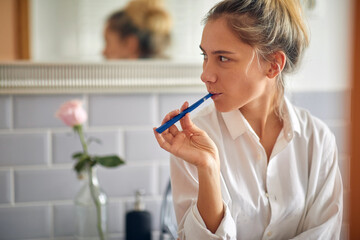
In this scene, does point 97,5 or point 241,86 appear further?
point 97,5

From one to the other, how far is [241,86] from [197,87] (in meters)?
0.42

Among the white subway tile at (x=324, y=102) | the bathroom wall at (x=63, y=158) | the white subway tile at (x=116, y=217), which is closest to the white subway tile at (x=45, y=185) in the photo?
the bathroom wall at (x=63, y=158)

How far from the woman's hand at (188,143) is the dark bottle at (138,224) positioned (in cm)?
36

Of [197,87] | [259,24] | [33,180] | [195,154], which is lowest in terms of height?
[33,180]

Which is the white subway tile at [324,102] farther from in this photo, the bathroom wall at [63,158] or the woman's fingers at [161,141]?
the woman's fingers at [161,141]

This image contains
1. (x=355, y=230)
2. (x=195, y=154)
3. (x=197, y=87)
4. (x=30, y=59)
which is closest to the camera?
(x=355, y=230)

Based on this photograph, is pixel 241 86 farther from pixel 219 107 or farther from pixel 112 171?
pixel 112 171

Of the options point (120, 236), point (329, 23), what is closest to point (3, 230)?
point (120, 236)

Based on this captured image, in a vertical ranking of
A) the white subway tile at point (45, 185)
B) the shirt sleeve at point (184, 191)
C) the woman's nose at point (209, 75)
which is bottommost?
the white subway tile at point (45, 185)

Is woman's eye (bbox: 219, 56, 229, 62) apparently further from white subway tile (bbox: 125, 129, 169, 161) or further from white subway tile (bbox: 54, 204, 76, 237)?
A: white subway tile (bbox: 54, 204, 76, 237)

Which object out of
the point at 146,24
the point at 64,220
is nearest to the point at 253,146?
the point at 146,24

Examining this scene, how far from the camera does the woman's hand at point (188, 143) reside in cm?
70

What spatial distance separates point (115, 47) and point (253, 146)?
48 cm

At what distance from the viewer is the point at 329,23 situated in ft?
4.09
